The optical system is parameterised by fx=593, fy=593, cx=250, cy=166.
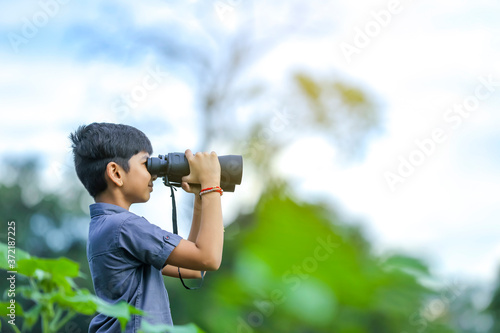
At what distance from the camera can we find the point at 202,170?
1259 mm

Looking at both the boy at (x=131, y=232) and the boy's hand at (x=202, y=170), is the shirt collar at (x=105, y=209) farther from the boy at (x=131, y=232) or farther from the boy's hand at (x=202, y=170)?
the boy's hand at (x=202, y=170)

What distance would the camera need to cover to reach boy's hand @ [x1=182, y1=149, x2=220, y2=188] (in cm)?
125

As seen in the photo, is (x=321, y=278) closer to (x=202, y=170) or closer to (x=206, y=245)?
(x=206, y=245)

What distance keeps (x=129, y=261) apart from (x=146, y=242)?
57 mm

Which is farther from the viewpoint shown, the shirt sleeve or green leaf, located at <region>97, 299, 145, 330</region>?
the shirt sleeve

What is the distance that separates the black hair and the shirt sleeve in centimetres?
17

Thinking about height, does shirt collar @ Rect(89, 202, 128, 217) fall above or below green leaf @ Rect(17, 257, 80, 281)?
above

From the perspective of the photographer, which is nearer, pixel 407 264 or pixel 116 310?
pixel 116 310

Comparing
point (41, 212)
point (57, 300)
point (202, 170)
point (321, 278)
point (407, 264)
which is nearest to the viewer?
point (57, 300)

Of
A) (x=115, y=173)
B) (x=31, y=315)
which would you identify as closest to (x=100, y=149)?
(x=115, y=173)

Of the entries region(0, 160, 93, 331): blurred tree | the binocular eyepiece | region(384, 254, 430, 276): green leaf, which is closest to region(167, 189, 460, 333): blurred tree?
region(384, 254, 430, 276): green leaf

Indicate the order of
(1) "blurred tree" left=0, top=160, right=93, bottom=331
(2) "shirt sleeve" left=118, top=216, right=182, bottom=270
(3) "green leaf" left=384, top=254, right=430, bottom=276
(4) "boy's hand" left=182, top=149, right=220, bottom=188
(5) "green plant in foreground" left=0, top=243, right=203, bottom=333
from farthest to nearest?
(1) "blurred tree" left=0, top=160, right=93, bottom=331 → (4) "boy's hand" left=182, top=149, right=220, bottom=188 → (2) "shirt sleeve" left=118, top=216, right=182, bottom=270 → (3) "green leaf" left=384, top=254, right=430, bottom=276 → (5) "green plant in foreground" left=0, top=243, right=203, bottom=333

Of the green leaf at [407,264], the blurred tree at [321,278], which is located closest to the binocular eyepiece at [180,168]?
the blurred tree at [321,278]

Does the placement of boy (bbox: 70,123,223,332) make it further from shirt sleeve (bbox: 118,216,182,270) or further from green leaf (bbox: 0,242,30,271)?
green leaf (bbox: 0,242,30,271)
